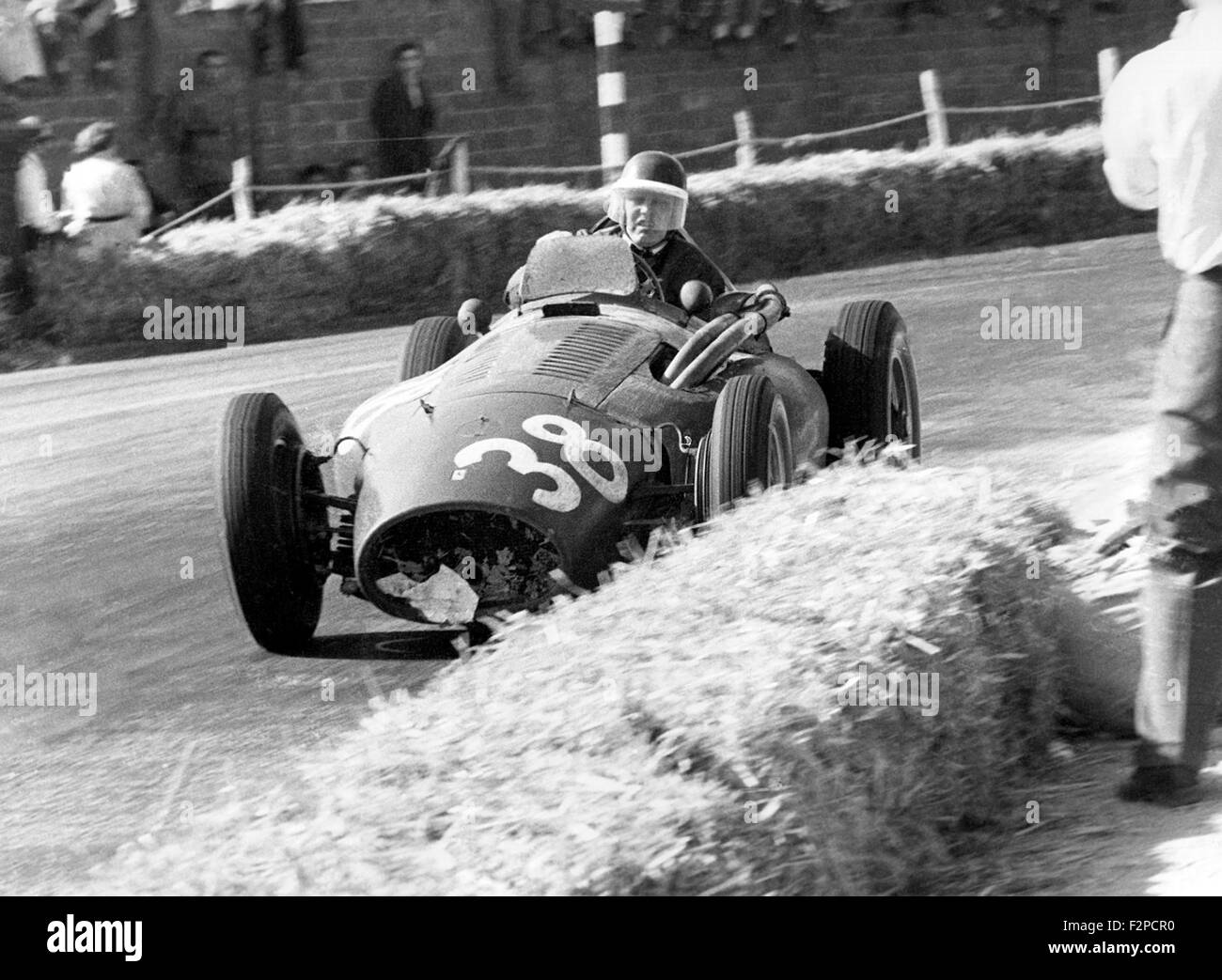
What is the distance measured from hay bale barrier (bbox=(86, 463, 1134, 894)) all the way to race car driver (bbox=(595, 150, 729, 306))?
244cm

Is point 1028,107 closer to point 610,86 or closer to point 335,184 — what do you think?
point 610,86

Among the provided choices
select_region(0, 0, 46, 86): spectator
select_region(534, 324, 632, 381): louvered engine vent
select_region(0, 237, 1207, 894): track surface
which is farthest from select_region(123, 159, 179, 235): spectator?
select_region(534, 324, 632, 381): louvered engine vent

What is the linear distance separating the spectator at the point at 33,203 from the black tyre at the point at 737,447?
7715mm

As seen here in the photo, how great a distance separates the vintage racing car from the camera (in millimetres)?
5578

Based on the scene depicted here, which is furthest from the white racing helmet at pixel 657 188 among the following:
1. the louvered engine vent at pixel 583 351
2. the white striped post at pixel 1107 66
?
the white striped post at pixel 1107 66

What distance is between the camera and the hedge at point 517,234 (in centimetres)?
1277

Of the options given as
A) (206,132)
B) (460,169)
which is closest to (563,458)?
(206,132)

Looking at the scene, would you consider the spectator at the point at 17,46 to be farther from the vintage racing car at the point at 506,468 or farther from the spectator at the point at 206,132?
the vintage racing car at the point at 506,468

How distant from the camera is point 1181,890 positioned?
3.72m

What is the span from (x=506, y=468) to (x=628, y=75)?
12.4m

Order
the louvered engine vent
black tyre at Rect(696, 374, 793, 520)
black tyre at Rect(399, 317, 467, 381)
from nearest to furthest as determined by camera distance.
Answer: black tyre at Rect(696, 374, 793, 520) → the louvered engine vent → black tyre at Rect(399, 317, 467, 381)

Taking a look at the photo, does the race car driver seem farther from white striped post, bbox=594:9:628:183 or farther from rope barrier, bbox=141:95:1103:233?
white striped post, bbox=594:9:628:183
